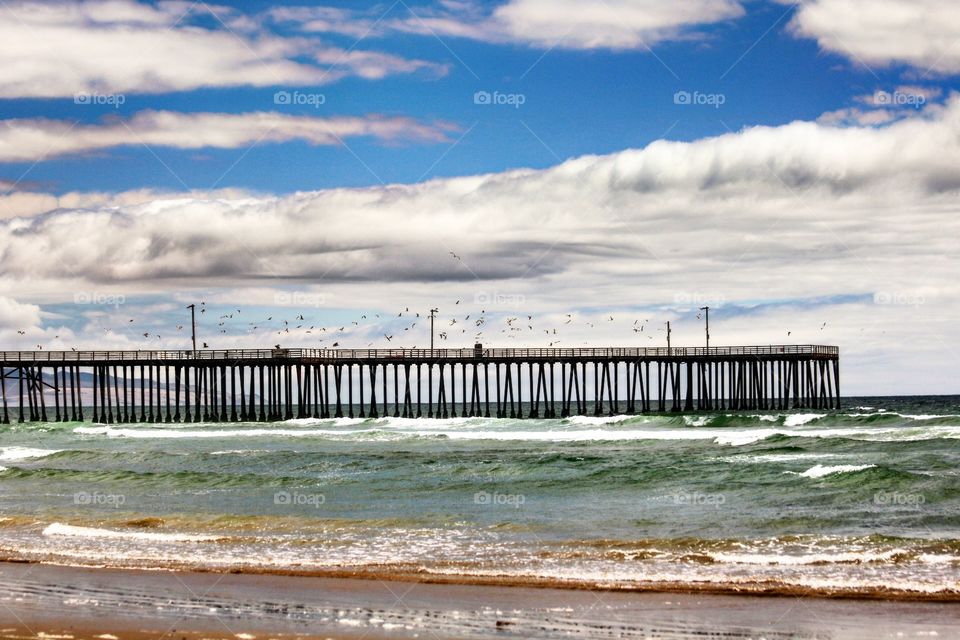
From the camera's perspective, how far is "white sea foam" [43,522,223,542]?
54.7 feet

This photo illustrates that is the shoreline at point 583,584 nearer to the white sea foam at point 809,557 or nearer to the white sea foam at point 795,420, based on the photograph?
the white sea foam at point 809,557

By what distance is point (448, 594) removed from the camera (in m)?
12.0

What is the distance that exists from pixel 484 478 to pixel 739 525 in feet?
29.8

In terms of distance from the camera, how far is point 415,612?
11164 millimetres

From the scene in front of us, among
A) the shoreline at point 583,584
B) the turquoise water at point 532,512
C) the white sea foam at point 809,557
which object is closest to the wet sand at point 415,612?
the shoreline at point 583,584

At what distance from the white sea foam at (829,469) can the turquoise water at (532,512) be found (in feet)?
0.29

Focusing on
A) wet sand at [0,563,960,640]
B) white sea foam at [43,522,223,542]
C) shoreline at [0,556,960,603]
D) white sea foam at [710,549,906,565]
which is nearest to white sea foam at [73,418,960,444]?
white sea foam at [710,549,906,565]

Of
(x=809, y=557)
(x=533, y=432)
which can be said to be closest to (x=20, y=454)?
(x=533, y=432)

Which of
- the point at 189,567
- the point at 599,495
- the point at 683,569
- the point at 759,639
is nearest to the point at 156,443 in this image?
the point at 599,495

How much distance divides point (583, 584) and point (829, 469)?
506 inches

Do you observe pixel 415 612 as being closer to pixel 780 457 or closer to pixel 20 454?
pixel 780 457

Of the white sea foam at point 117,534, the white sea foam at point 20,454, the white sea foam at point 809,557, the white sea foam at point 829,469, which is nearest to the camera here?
the white sea foam at point 809,557

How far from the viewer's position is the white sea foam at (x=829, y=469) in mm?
23062

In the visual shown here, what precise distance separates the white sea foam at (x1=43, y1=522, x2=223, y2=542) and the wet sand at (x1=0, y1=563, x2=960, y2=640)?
363 centimetres
